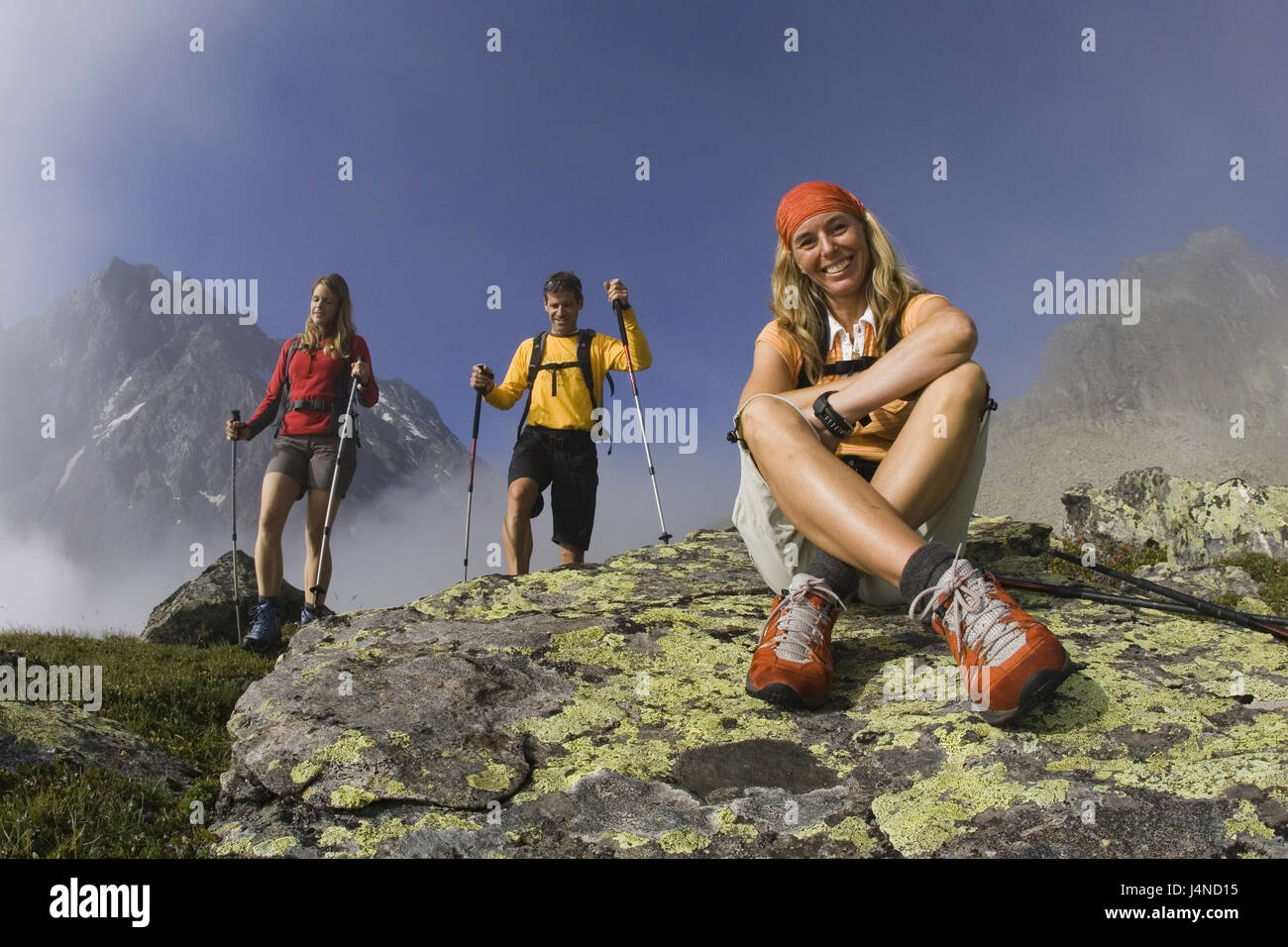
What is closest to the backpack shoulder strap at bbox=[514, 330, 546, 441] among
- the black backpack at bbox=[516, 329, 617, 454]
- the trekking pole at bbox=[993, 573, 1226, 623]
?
the black backpack at bbox=[516, 329, 617, 454]

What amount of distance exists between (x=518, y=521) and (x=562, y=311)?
283cm

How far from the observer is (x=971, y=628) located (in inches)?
124

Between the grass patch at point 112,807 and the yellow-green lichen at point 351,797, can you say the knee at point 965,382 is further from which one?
the grass patch at point 112,807

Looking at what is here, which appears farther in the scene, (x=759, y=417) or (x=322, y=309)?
(x=322, y=309)

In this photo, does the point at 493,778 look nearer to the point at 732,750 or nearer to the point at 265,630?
the point at 732,750

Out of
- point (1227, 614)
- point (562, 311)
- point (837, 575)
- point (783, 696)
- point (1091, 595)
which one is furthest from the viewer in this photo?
point (562, 311)

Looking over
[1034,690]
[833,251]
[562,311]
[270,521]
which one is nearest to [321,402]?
[270,521]

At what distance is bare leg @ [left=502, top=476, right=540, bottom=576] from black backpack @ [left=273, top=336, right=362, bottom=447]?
8.53 feet

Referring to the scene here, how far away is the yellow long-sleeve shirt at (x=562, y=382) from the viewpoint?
30.1 ft

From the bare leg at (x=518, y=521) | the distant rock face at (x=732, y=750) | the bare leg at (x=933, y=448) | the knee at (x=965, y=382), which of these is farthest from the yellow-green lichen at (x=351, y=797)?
the bare leg at (x=518, y=521)

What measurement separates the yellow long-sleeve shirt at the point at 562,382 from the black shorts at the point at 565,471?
0.15 meters

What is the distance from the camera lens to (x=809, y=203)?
194 inches

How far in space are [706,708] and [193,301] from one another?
359 inches
